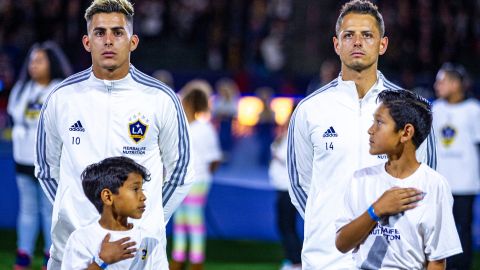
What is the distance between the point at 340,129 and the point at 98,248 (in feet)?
4.54

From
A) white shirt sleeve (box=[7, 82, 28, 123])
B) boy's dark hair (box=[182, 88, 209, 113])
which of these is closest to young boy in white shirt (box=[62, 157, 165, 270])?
white shirt sleeve (box=[7, 82, 28, 123])

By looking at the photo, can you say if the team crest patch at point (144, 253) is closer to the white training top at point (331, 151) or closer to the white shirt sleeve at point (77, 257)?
the white shirt sleeve at point (77, 257)

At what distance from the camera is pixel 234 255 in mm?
10742

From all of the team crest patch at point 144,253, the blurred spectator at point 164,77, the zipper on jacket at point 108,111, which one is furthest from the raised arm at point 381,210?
the blurred spectator at point 164,77

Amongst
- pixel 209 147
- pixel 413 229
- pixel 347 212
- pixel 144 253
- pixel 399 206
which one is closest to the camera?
pixel 399 206

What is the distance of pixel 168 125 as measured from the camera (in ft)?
17.1

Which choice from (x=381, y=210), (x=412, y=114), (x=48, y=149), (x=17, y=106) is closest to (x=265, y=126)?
(x=17, y=106)

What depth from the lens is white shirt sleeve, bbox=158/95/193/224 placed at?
523 centimetres

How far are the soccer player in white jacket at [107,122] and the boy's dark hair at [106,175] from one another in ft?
0.91

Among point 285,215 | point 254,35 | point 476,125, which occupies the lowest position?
point 285,215

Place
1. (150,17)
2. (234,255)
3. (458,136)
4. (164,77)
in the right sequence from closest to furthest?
(458,136)
(234,255)
(164,77)
(150,17)

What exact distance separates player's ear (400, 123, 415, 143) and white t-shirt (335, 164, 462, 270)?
0.48 feet

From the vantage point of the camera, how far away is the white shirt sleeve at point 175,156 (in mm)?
5230

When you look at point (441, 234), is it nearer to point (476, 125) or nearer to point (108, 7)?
point (108, 7)
